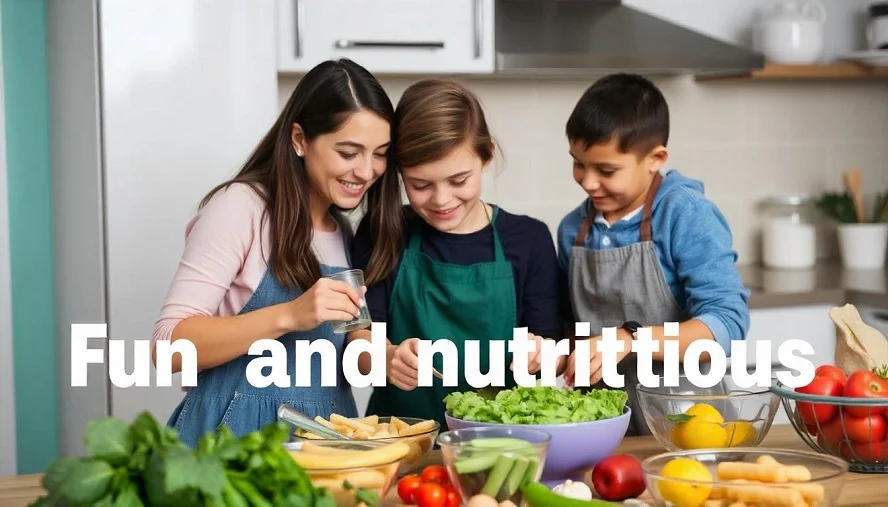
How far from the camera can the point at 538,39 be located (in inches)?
114

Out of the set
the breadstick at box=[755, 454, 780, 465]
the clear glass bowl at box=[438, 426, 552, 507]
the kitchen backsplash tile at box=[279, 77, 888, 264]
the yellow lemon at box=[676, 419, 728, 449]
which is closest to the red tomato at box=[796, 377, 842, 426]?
the yellow lemon at box=[676, 419, 728, 449]

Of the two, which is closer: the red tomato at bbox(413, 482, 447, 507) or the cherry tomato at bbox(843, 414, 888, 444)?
the red tomato at bbox(413, 482, 447, 507)

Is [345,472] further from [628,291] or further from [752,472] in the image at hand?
[628,291]

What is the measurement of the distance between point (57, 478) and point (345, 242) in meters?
1.08

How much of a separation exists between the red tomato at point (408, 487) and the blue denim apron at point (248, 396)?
1.92ft

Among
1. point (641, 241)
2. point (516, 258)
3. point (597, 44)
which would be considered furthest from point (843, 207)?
point (516, 258)

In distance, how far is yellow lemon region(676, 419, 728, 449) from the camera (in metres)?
1.43

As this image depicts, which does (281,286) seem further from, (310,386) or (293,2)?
(293,2)

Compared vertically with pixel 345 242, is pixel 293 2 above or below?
above

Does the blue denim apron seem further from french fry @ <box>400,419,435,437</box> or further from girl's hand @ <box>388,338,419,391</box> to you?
french fry @ <box>400,419,435,437</box>

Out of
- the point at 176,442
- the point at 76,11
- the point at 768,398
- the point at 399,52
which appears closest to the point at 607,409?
the point at 768,398

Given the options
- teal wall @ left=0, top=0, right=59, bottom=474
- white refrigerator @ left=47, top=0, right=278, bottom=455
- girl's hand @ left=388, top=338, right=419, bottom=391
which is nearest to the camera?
girl's hand @ left=388, top=338, right=419, bottom=391

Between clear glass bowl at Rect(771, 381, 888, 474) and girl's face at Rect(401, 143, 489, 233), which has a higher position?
girl's face at Rect(401, 143, 489, 233)

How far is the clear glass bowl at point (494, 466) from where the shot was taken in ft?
3.85
